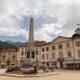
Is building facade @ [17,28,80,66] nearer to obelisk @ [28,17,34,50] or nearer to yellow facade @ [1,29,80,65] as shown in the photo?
yellow facade @ [1,29,80,65]

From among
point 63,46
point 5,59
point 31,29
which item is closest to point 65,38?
point 63,46

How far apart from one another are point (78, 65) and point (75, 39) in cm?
755

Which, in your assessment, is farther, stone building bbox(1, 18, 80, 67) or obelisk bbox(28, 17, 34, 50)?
stone building bbox(1, 18, 80, 67)

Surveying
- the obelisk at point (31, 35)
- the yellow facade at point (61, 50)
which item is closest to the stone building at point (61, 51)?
→ the yellow facade at point (61, 50)

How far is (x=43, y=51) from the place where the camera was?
6125 cm

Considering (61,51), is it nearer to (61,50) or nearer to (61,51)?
(61,51)

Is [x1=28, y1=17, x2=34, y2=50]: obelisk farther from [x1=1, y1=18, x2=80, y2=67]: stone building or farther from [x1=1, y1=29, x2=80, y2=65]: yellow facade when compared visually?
[x1=1, y1=29, x2=80, y2=65]: yellow facade

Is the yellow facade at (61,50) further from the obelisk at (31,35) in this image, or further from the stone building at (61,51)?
the obelisk at (31,35)

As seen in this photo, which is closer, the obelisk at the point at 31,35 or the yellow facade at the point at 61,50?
the obelisk at the point at 31,35

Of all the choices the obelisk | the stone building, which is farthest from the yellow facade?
the obelisk


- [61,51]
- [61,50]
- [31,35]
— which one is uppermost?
[31,35]

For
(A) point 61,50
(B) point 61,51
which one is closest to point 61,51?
(B) point 61,51

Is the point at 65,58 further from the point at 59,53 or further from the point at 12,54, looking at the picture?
the point at 12,54

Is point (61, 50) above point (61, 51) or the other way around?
above
